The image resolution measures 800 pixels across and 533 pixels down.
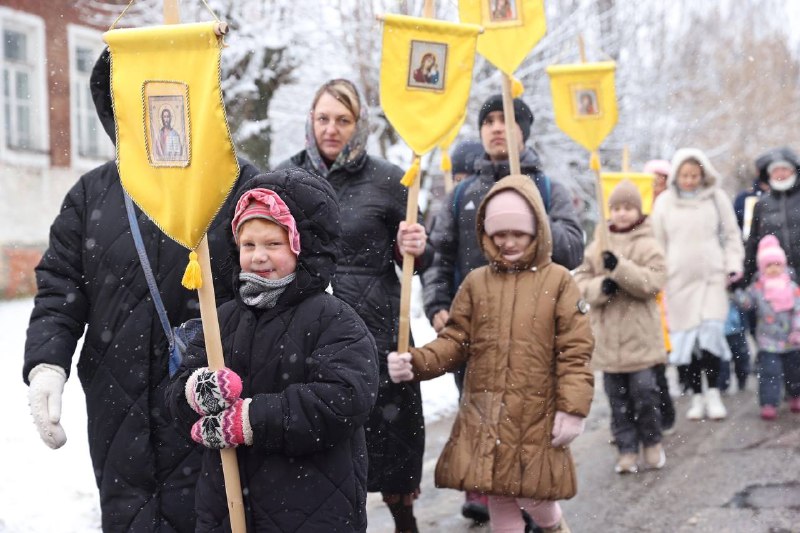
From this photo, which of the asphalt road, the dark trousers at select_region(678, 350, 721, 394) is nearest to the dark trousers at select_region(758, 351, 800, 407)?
the asphalt road

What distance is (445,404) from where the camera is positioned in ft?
30.2

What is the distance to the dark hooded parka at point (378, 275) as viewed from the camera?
4.72m

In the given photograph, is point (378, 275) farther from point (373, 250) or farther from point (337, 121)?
point (337, 121)

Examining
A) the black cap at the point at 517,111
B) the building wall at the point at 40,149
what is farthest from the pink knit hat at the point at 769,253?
the building wall at the point at 40,149

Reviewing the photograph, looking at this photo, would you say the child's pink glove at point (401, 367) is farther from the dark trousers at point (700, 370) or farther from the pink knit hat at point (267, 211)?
the dark trousers at point (700, 370)

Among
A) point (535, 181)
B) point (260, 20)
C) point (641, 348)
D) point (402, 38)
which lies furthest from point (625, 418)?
point (260, 20)

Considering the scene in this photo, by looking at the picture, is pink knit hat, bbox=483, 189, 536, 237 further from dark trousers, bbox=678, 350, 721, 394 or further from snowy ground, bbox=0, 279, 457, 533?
dark trousers, bbox=678, 350, 721, 394

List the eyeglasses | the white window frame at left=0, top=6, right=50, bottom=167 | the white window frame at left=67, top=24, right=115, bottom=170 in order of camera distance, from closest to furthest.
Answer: the eyeglasses → the white window frame at left=0, top=6, right=50, bottom=167 → the white window frame at left=67, top=24, right=115, bottom=170

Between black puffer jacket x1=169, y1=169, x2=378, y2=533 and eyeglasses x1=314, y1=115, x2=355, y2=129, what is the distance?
1478 millimetres

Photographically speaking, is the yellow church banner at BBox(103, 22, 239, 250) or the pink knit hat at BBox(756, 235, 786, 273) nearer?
the yellow church banner at BBox(103, 22, 239, 250)

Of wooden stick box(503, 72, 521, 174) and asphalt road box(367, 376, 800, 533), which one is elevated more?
wooden stick box(503, 72, 521, 174)

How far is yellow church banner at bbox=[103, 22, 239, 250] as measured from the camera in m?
2.91

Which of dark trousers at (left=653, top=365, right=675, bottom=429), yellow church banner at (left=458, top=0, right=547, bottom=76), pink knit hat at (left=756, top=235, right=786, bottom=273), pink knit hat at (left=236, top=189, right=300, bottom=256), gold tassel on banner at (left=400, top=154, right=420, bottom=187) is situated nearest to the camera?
pink knit hat at (left=236, top=189, right=300, bottom=256)

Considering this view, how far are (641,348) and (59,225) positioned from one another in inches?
167
